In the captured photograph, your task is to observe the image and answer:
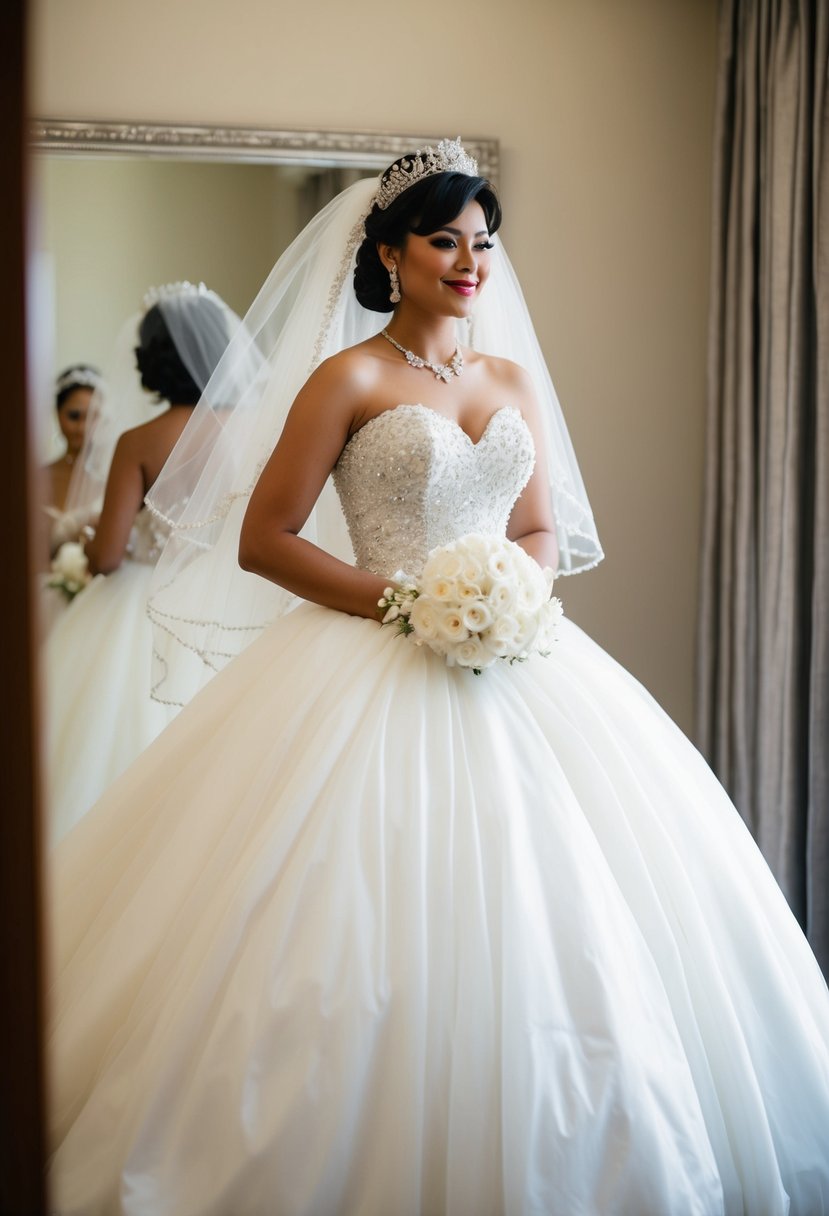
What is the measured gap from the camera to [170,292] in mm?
3318

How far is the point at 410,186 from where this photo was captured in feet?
7.47

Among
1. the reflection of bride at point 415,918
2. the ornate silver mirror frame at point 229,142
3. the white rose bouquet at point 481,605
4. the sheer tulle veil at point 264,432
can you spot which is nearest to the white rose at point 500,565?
the white rose bouquet at point 481,605

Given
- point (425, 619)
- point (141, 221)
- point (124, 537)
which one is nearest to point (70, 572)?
point (124, 537)

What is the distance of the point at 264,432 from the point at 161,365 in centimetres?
109

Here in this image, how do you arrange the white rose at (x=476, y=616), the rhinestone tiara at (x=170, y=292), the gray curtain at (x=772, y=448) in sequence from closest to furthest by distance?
the white rose at (x=476, y=616), the gray curtain at (x=772, y=448), the rhinestone tiara at (x=170, y=292)

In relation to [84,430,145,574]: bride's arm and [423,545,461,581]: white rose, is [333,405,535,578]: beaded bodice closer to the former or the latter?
[423,545,461,581]: white rose

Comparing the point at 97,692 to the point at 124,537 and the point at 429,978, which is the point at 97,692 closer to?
the point at 124,537

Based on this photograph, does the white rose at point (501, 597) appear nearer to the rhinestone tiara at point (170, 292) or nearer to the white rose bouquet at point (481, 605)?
the white rose bouquet at point (481, 605)

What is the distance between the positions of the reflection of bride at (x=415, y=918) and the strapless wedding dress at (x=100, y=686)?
106 cm

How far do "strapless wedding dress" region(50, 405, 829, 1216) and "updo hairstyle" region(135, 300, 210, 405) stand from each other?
4.84 feet

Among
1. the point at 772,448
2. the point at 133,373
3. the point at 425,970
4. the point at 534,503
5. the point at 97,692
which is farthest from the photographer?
the point at 133,373

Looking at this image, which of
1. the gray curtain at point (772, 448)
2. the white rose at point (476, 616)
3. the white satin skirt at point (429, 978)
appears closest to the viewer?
the white satin skirt at point (429, 978)

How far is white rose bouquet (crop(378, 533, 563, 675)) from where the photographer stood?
1868 millimetres

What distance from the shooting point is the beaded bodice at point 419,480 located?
7.20 feet
